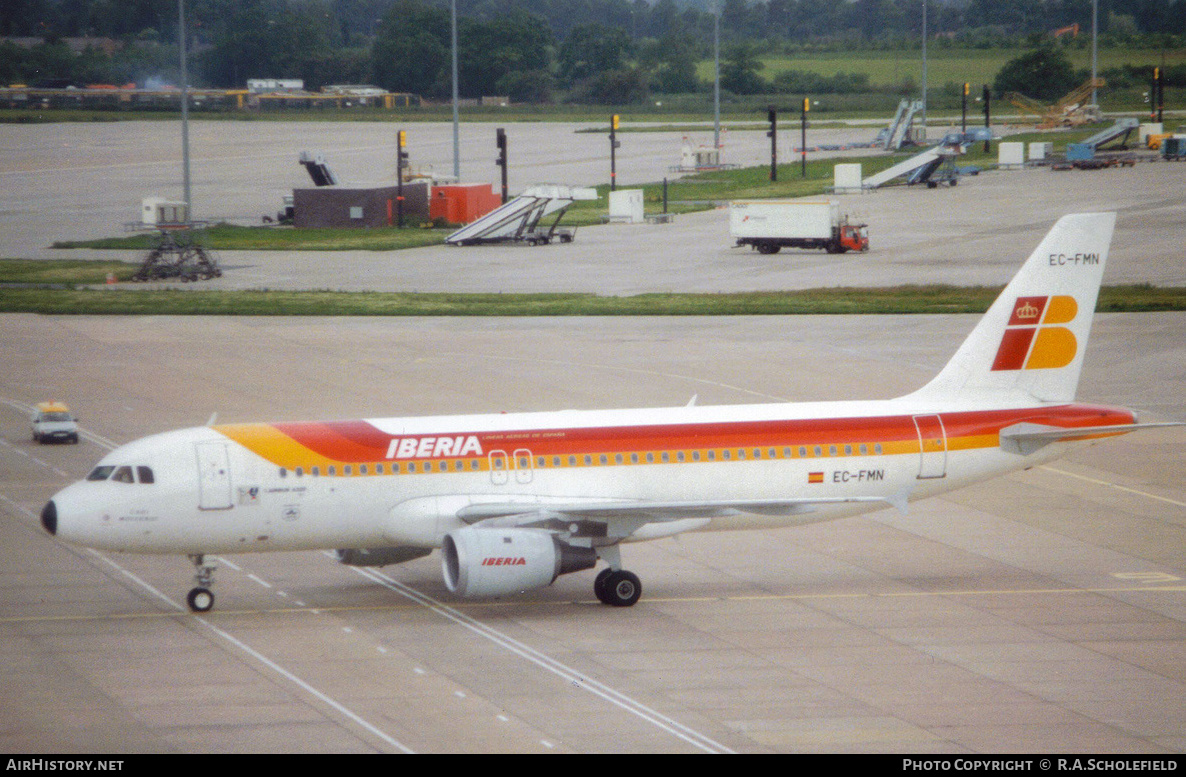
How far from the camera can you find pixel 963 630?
2811cm

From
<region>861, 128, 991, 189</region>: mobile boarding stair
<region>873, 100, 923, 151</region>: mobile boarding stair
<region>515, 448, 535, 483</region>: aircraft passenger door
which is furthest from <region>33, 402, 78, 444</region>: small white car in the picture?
<region>873, 100, 923, 151</region>: mobile boarding stair

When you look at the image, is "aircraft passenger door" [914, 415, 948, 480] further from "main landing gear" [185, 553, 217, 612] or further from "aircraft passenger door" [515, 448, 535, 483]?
"main landing gear" [185, 553, 217, 612]

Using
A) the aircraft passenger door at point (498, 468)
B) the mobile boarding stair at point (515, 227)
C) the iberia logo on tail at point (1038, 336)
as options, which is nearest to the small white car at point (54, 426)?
the aircraft passenger door at point (498, 468)

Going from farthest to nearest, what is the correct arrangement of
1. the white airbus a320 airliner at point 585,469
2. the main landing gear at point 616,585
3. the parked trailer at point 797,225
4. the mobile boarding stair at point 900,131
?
the mobile boarding stair at point 900,131 < the parked trailer at point 797,225 < the main landing gear at point 616,585 < the white airbus a320 airliner at point 585,469

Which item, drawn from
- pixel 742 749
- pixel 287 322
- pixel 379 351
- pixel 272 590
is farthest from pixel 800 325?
pixel 742 749

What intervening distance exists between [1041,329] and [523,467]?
Result: 1254cm

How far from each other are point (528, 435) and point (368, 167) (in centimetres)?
11245

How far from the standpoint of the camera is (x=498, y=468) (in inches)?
1148

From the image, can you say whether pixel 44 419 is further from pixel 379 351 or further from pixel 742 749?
pixel 742 749

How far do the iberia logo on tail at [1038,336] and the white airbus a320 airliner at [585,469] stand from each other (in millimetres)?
33

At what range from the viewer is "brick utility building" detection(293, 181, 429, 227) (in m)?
101

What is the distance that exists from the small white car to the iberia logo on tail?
28331mm

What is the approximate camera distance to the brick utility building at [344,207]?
333 ft

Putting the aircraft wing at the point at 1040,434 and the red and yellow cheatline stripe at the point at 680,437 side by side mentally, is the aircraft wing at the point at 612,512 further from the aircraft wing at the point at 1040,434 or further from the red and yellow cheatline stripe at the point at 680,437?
the aircraft wing at the point at 1040,434
